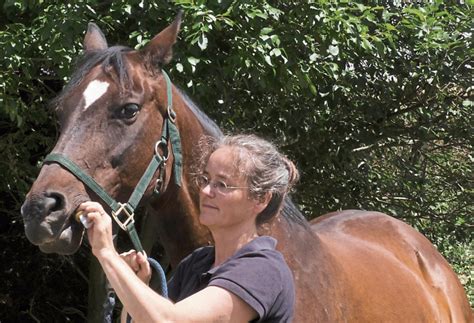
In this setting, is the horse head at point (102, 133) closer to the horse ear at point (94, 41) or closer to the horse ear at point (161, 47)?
the horse ear at point (161, 47)

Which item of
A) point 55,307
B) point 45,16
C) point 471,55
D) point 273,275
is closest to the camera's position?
point 273,275

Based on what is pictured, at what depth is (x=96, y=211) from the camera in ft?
7.32

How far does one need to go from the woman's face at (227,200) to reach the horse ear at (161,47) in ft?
3.33

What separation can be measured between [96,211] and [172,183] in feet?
3.19

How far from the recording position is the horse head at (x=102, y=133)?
267 centimetres

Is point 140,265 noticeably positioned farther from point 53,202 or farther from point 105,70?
point 105,70

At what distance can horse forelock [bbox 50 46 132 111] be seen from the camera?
3.04 m

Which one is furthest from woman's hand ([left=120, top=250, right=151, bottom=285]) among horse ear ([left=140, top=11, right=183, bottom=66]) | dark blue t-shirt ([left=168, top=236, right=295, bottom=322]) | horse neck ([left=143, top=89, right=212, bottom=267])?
horse ear ([left=140, top=11, right=183, bottom=66])

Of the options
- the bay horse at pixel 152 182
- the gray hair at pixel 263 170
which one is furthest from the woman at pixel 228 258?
the bay horse at pixel 152 182

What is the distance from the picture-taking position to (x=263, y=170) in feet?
7.70

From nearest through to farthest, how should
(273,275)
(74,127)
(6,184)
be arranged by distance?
(273,275), (74,127), (6,184)

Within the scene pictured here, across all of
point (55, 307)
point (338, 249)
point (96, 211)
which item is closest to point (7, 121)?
point (55, 307)

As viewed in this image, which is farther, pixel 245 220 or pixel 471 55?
pixel 471 55

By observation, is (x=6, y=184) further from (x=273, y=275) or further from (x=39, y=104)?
(x=273, y=275)
